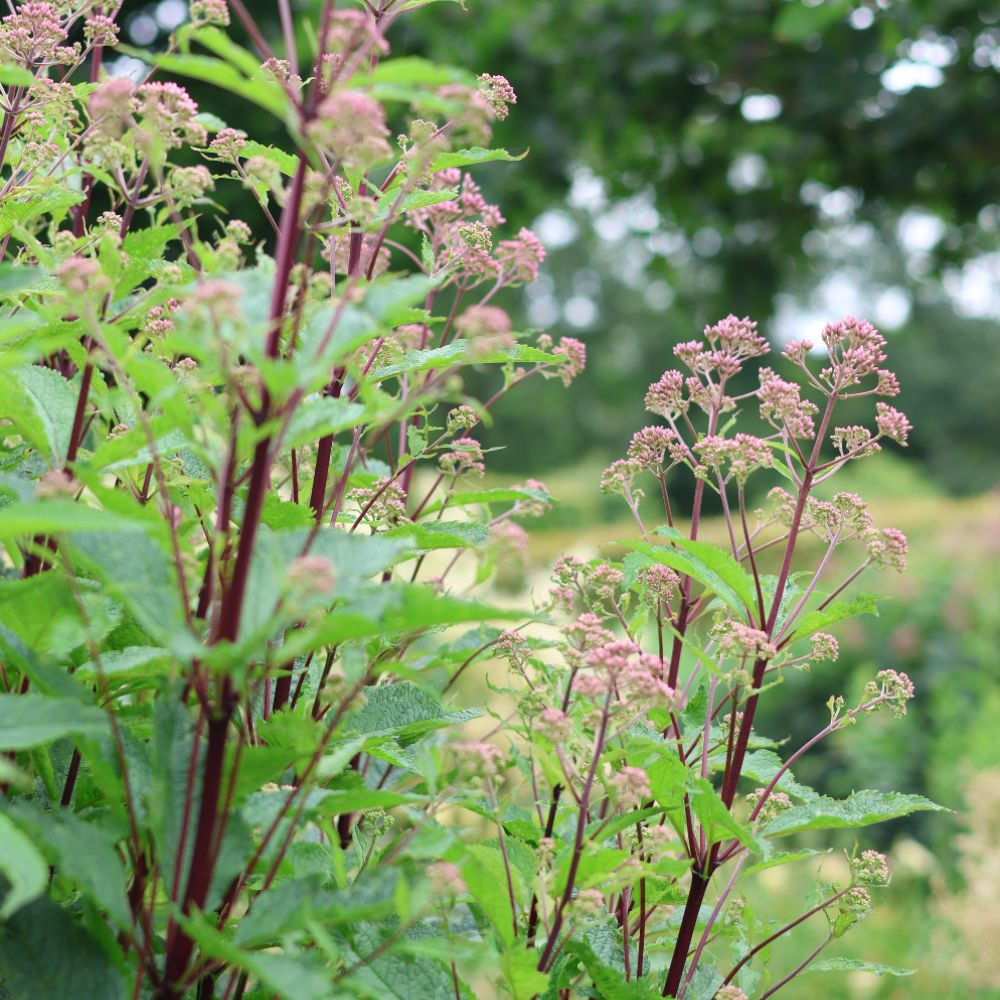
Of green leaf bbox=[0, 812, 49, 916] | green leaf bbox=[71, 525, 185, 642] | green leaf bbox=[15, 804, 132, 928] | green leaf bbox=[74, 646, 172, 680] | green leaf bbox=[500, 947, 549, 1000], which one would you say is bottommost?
green leaf bbox=[500, 947, 549, 1000]

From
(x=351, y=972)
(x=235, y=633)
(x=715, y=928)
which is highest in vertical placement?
(x=235, y=633)

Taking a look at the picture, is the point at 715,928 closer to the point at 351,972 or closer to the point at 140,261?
the point at 351,972

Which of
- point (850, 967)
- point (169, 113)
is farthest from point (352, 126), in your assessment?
point (850, 967)

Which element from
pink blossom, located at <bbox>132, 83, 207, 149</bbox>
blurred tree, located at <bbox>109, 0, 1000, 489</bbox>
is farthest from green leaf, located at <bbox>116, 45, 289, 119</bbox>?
blurred tree, located at <bbox>109, 0, 1000, 489</bbox>

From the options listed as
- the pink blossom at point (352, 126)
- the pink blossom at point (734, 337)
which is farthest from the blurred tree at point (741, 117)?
the pink blossom at point (352, 126)

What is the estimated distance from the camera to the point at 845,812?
91 centimetres

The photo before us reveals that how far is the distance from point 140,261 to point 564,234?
26249 mm

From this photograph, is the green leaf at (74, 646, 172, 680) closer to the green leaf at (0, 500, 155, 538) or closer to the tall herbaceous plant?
Answer: the tall herbaceous plant

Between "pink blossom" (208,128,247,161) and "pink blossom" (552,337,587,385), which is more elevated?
"pink blossom" (208,128,247,161)

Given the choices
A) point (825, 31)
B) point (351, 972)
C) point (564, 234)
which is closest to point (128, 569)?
point (351, 972)

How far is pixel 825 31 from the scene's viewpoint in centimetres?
598

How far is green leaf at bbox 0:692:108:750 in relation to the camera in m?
0.60

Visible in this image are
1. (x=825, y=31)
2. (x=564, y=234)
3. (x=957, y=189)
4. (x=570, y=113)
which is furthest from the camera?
(x=564, y=234)

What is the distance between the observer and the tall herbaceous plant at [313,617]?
612mm
